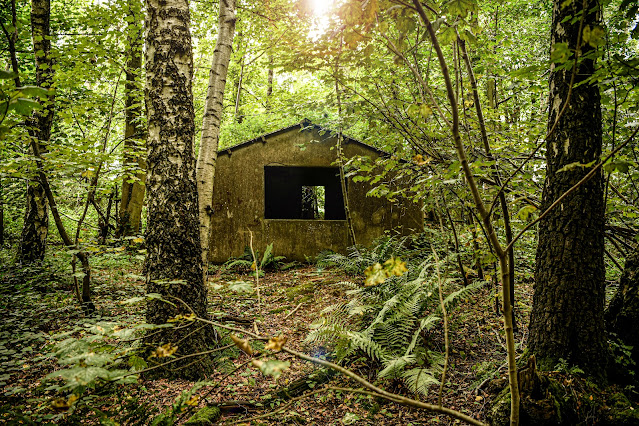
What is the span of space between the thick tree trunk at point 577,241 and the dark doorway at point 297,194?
8.94 meters

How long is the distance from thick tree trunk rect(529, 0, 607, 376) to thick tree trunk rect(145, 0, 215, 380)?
317cm

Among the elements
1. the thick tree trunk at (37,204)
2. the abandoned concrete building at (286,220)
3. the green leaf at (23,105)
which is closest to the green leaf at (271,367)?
the green leaf at (23,105)

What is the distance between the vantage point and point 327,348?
3.96m

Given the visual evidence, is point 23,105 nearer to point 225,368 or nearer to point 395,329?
point 225,368

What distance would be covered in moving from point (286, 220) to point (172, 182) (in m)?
6.43

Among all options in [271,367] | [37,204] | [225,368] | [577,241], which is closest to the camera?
[271,367]

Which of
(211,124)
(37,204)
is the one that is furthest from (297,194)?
(211,124)

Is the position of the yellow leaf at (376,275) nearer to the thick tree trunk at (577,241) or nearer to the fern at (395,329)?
the fern at (395,329)

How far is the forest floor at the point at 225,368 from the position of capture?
251 cm

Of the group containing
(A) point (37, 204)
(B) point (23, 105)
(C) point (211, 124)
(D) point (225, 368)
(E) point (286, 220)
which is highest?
(C) point (211, 124)

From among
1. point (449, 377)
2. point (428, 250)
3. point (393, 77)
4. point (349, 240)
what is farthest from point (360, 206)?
point (449, 377)

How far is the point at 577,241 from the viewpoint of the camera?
8.14 ft

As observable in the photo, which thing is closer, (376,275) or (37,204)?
(376,275)

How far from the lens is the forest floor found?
2.51 meters
